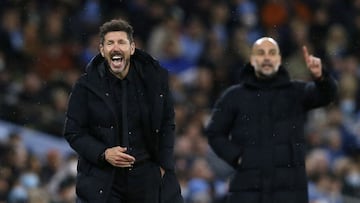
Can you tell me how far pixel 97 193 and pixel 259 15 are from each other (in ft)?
37.1

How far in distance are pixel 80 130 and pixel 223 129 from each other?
2.13 metres

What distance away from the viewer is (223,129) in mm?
10492

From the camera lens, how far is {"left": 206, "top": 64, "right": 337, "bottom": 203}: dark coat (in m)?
10.2

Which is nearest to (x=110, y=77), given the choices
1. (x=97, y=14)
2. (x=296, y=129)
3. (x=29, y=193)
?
(x=296, y=129)

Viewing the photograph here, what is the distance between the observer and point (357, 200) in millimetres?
14922

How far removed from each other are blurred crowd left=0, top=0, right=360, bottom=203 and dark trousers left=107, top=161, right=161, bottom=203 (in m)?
4.31

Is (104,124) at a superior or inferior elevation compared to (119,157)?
superior

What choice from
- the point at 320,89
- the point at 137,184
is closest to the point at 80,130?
the point at 137,184

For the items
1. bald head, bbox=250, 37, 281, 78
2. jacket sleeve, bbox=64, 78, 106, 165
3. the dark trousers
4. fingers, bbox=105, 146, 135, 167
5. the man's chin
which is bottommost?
the dark trousers


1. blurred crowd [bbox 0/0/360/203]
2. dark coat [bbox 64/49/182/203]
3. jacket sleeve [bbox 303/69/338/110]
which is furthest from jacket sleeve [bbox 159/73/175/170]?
blurred crowd [bbox 0/0/360/203]

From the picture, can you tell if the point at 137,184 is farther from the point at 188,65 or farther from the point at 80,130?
the point at 188,65

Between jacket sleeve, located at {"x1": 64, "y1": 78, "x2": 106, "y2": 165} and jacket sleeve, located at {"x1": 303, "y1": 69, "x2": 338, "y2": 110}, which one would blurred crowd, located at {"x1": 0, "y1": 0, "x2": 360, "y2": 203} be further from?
jacket sleeve, located at {"x1": 64, "y1": 78, "x2": 106, "y2": 165}

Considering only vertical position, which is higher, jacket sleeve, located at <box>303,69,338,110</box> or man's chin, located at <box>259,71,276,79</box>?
man's chin, located at <box>259,71,276,79</box>

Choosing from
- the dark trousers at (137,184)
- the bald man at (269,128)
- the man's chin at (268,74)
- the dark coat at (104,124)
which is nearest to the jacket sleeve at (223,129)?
the bald man at (269,128)
